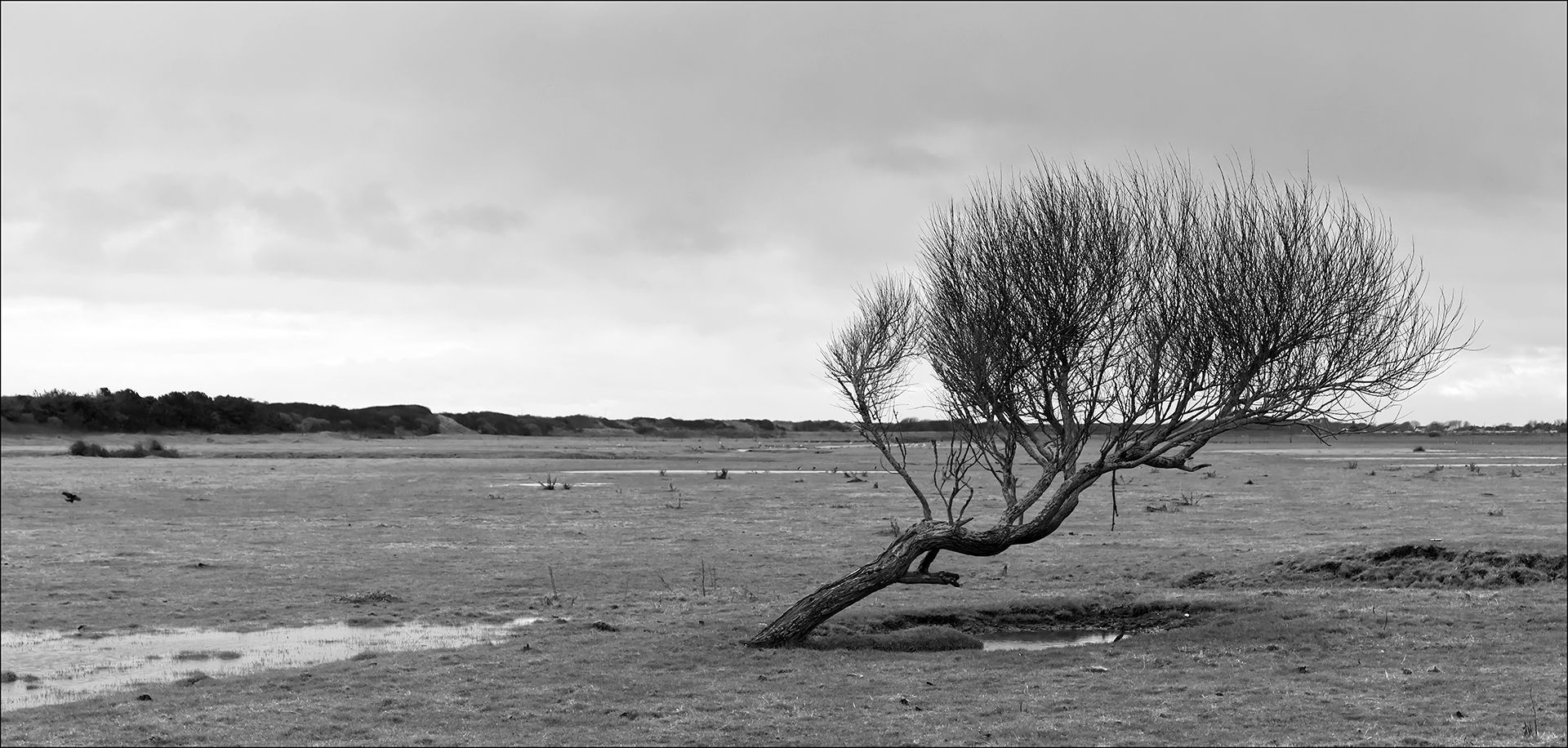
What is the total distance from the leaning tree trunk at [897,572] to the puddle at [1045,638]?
5.66ft

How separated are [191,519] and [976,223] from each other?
1415 inches

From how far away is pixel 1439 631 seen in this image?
20812mm

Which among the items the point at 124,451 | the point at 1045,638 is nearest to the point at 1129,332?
the point at 1045,638

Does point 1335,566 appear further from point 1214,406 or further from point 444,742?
point 444,742

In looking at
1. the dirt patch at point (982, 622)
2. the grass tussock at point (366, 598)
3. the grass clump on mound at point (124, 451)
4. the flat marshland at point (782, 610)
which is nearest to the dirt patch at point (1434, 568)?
the flat marshland at point (782, 610)

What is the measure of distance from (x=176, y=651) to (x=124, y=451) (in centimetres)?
8055

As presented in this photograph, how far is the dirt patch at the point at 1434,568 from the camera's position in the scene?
83.8 feet

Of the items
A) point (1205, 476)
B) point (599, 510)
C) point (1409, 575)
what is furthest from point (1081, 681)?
point (1205, 476)

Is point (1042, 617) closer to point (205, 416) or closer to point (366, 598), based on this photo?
point (366, 598)

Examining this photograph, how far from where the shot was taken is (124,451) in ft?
298

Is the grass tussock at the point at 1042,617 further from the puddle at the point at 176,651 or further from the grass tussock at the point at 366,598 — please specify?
the grass tussock at the point at 366,598

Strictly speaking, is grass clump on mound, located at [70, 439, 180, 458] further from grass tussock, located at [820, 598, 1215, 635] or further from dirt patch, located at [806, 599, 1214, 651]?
dirt patch, located at [806, 599, 1214, 651]

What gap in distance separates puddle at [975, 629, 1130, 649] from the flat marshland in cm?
51

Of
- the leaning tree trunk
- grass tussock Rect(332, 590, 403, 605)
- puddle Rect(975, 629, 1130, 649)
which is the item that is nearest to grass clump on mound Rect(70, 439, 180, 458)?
grass tussock Rect(332, 590, 403, 605)
